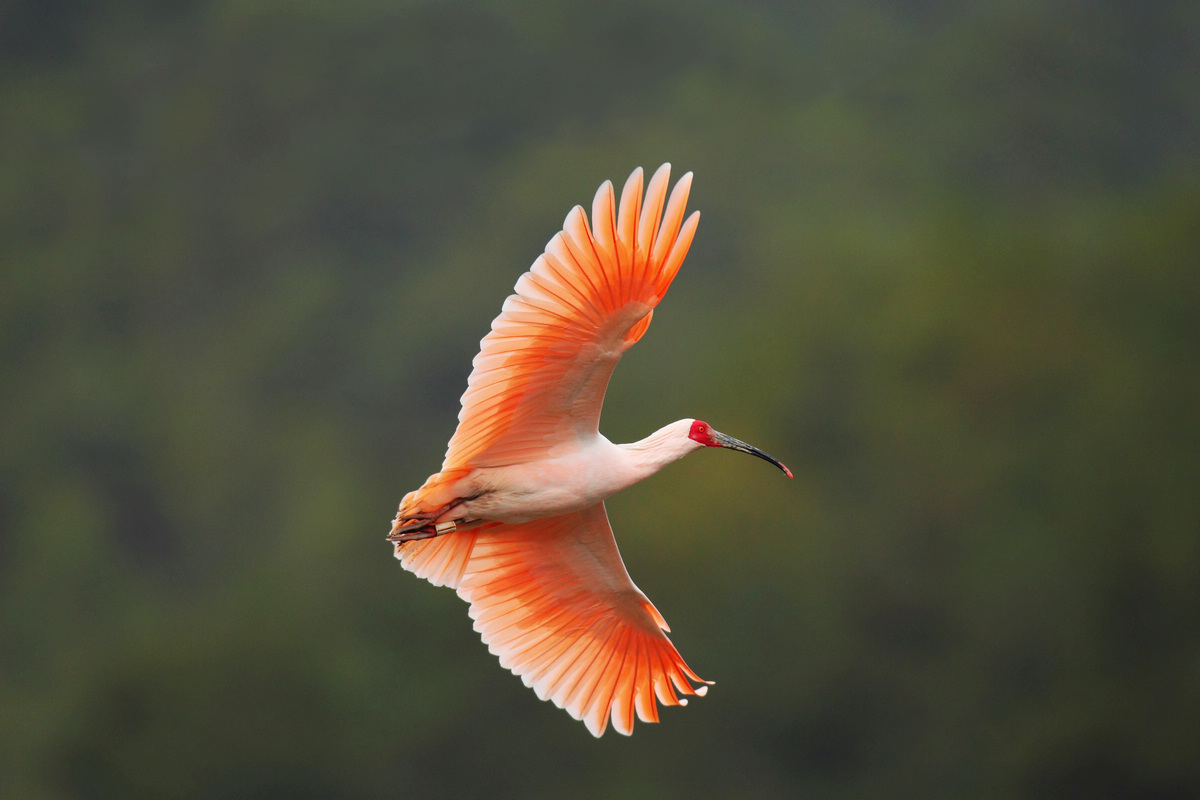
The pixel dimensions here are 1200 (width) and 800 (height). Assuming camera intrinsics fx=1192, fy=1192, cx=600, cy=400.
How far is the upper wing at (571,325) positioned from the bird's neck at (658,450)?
10.9 inches

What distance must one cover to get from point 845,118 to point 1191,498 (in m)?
9.93

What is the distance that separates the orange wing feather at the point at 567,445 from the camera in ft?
18.0

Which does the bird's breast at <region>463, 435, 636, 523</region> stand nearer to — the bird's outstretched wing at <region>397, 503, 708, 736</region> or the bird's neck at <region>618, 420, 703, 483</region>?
the bird's neck at <region>618, 420, 703, 483</region>

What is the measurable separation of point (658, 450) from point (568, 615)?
1.35 metres

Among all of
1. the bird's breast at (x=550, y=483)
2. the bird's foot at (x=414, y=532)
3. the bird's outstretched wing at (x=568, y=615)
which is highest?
the bird's breast at (x=550, y=483)

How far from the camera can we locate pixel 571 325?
5.75 m

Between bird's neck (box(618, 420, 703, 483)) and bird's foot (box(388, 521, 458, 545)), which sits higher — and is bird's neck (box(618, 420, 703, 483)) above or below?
above

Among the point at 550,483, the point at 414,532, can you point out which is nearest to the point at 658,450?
the point at 550,483

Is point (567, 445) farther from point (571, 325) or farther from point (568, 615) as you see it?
point (568, 615)

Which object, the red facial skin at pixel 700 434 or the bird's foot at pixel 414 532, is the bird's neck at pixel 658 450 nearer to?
the red facial skin at pixel 700 434

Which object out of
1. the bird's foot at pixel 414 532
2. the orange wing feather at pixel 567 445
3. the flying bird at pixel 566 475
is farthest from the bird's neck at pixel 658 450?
the bird's foot at pixel 414 532

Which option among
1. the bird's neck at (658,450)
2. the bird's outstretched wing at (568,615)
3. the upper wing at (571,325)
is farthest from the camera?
the bird's outstretched wing at (568,615)

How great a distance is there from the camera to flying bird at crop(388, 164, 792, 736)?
550cm

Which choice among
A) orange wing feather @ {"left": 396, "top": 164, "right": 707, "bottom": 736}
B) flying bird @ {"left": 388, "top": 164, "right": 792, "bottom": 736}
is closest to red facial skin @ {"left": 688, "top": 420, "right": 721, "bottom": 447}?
flying bird @ {"left": 388, "top": 164, "right": 792, "bottom": 736}
